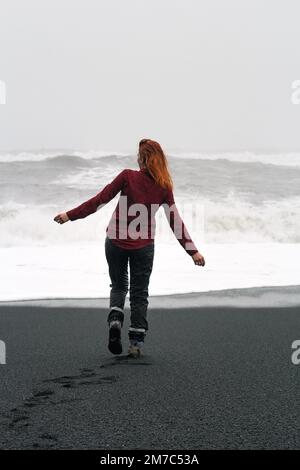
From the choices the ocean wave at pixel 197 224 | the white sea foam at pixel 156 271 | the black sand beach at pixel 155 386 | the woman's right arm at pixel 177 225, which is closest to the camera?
the black sand beach at pixel 155 386

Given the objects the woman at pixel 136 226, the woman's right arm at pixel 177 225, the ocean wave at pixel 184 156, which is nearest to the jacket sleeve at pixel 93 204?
the woman at pixel 136 226

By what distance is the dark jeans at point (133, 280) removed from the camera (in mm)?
4344

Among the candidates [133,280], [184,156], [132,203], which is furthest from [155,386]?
[184,156]

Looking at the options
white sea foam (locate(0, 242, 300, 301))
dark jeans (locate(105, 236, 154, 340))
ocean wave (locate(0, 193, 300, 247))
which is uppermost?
dark jeans (locate(105, 236, 154, 340))

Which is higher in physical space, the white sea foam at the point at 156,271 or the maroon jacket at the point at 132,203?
the maroon jacket at the point at 132,203

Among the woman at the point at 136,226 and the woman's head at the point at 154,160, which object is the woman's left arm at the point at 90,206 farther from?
the woman's head at the point at 154,160

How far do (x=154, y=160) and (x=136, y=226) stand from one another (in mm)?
458

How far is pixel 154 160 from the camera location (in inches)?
168

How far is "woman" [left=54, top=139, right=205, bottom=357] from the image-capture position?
168 inches

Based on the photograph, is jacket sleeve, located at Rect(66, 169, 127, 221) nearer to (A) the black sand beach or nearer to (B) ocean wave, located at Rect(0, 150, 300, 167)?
(A) the black sand beach

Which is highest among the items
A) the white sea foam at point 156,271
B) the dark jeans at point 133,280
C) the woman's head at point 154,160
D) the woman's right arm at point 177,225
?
the woman's head at point 154,160

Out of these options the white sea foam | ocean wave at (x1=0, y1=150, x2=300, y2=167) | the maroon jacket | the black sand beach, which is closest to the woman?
the maroon jacket

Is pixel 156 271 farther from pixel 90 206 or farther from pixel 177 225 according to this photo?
pixel 90 206
